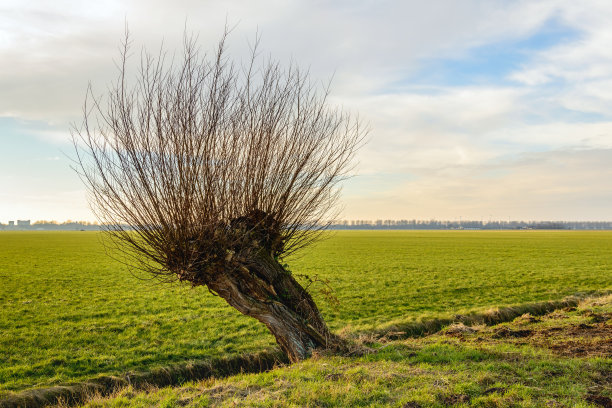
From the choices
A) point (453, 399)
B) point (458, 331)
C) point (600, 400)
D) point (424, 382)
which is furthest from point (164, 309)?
point (600, 400)

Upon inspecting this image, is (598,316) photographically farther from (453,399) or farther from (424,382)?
(453,399)

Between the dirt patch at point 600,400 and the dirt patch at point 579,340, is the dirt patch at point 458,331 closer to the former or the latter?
the dirt patch at point 579,340

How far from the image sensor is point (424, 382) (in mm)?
6699

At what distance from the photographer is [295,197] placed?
8.54 meters

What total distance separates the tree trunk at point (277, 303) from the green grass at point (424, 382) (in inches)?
25.0

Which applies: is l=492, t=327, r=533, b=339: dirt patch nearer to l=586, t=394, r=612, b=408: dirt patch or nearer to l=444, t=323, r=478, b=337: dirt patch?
l=444, t=323, r=478, b=337: dirt patch

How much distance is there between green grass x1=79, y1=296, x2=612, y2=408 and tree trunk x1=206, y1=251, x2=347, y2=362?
634mm

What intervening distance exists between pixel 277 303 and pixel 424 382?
3.24 meters

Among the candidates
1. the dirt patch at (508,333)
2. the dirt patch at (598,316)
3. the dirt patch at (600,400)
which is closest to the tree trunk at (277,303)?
the dirt patch at (508,333)

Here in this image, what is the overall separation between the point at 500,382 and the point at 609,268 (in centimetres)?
3377

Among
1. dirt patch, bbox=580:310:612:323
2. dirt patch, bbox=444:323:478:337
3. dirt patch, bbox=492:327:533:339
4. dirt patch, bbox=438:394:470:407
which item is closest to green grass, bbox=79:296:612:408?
dirt patch, bbox=438:394:470:407

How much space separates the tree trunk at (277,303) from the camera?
836 cm

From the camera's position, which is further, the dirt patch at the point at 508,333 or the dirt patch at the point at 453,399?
the dirt patch at the point at 508,333

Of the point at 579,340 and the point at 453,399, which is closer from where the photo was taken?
the point at 453,399
